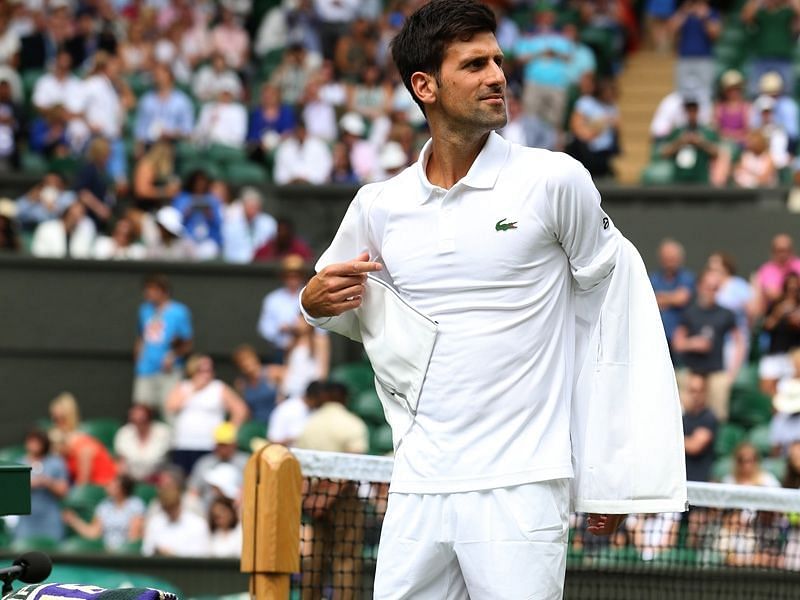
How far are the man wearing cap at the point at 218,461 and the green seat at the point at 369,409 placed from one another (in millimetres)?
1026

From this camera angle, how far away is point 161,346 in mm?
15734

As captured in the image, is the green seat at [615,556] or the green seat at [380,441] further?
the green seat at [380,441]

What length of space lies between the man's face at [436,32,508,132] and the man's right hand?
0.49 meters

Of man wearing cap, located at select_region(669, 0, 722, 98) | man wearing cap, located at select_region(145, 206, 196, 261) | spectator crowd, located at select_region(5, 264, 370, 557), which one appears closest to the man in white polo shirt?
spectator crowd, located at select_region(5, 264, 370, 557)

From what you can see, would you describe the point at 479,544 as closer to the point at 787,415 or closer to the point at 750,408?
the point at 787,415

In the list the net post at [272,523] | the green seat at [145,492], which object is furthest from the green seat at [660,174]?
the net post at [272,523]

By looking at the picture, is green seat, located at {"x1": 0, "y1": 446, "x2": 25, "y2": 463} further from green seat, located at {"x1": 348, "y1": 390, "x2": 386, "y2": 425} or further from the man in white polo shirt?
the man in white polo shirt

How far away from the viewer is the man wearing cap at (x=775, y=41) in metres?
18.3

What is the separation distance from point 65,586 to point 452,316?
135 centimetres

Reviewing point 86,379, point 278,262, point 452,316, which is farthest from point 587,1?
point 452,316

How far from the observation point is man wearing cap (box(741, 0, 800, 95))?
60.1ft

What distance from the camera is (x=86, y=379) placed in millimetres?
16875

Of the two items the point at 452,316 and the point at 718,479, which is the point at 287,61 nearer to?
the point at 718,479

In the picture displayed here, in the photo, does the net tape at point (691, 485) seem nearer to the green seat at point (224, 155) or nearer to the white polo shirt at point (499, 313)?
the white polo shirt at point (499, 313)
